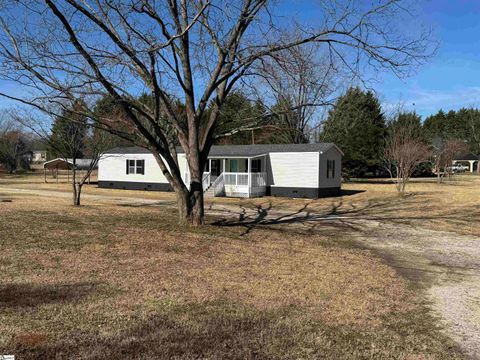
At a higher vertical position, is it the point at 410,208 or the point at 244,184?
the point at 244,184

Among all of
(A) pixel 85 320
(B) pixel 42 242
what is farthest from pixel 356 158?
(A) pixel 85 320

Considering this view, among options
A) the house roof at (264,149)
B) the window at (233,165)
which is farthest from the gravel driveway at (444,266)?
the window at (233,165)

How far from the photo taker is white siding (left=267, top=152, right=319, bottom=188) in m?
26.7

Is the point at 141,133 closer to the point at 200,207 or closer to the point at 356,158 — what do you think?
the point at 200,207

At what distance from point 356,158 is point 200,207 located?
33.7m

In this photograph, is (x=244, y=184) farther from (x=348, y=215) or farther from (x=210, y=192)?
(x=348, y=215)

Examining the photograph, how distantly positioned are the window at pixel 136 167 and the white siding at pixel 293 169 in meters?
9.50

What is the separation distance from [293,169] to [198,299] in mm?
22533

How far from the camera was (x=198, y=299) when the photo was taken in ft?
17.5

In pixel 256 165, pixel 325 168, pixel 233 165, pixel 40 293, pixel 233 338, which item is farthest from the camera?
pixel 233 165

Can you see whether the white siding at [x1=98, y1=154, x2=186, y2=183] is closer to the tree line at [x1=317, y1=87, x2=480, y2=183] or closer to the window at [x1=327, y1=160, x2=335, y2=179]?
the window at [x1=327, y1=160, x2=335, y2=179]

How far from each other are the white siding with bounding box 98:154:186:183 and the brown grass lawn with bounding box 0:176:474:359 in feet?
68.2

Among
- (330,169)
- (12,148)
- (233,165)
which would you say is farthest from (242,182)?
(12,148)

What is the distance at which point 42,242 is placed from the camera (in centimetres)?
845
